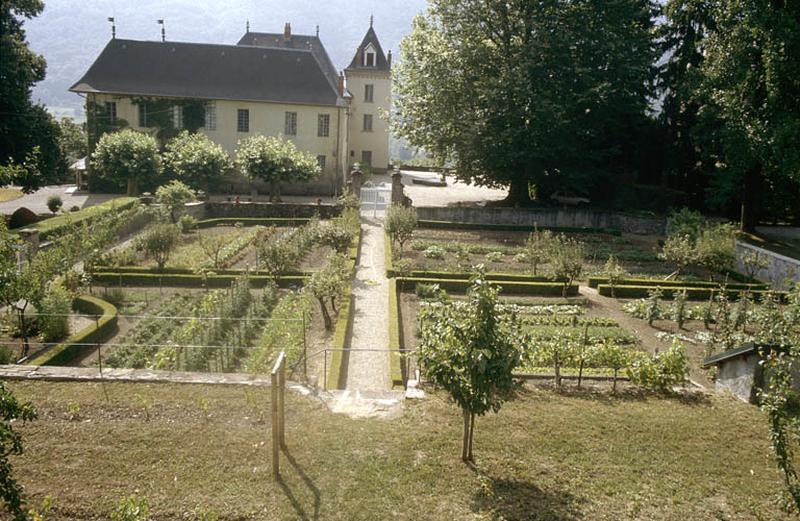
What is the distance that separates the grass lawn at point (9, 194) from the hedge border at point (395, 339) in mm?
29360

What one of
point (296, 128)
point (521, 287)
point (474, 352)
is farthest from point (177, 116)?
point (474, 352)

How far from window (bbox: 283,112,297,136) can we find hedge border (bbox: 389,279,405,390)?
75.1 ft

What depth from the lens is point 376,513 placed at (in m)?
7.34

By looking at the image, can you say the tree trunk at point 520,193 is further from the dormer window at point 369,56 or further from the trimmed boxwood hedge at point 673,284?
the dormer window at point 369,56

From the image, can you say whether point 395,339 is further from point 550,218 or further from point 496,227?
point 550,218

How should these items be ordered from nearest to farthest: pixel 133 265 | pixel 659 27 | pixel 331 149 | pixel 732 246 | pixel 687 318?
pixel 687 318
pixel 133 265
pixel 732 246
pixel 659 27
pixel 331 149

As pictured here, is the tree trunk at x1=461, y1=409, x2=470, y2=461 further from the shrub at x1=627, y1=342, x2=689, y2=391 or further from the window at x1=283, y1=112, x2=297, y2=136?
the window at x1=283, y1=112, x2=297, y2=136

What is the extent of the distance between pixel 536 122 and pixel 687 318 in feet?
47.8

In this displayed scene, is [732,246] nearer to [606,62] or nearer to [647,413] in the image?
[606,62]

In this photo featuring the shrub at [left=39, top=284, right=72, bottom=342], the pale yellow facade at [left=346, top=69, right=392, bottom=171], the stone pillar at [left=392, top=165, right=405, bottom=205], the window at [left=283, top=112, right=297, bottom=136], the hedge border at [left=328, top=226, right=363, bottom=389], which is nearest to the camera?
the hedge border at [left=328, top=226, right=363, bottom=389]

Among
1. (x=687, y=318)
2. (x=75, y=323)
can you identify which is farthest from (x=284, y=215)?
(x=687, y=318)

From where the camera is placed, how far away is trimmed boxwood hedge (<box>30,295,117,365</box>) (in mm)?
12148

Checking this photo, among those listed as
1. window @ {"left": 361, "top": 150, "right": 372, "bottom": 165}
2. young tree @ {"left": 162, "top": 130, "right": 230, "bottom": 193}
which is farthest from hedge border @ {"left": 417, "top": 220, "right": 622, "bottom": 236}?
window @ {"left": 361, "top": 150, "right": 372, "bottom": 165}

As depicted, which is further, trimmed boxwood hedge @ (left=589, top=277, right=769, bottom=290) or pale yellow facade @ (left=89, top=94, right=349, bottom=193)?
pale yellow facade @ (left=89, top=94, right=349, bottom=193)
